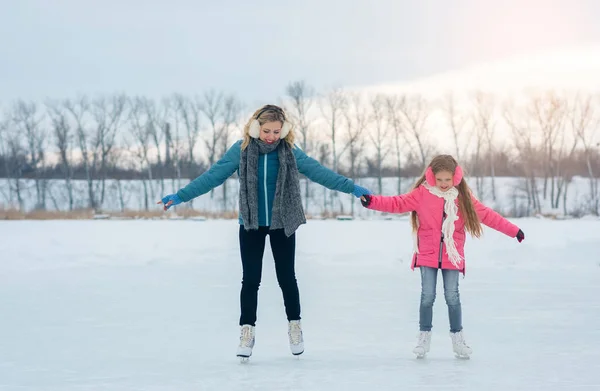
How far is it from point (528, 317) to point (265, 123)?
10.0 ft

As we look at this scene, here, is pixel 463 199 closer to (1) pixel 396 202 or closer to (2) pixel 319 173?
Result: (1) pixel 396 202

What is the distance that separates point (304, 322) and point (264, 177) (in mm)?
1950

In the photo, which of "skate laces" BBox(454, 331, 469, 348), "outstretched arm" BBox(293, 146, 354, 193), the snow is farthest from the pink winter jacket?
the snow

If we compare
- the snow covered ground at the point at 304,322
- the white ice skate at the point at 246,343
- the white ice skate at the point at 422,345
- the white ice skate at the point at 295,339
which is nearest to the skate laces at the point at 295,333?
the white ice skate at the point at 295,339

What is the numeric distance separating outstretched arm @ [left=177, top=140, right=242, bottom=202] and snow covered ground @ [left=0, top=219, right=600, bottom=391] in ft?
3.22

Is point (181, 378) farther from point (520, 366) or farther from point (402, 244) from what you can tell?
point (402, 244)

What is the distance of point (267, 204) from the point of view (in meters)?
4.32

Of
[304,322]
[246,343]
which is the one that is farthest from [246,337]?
[304,322]

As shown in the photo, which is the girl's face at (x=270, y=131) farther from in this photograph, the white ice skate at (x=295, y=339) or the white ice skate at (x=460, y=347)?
the white ice skate at (x=460, y=347)

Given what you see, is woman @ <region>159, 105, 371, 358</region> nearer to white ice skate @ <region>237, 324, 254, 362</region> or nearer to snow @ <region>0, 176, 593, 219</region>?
white ice skate @ <region>237, 324, 254, 362</region>

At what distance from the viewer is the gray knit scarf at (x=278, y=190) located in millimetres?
4289

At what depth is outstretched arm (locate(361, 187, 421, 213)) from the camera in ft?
14.7

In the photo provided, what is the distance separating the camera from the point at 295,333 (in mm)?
4480

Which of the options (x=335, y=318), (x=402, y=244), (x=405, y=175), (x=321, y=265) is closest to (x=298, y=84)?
(x=405, y=175)
